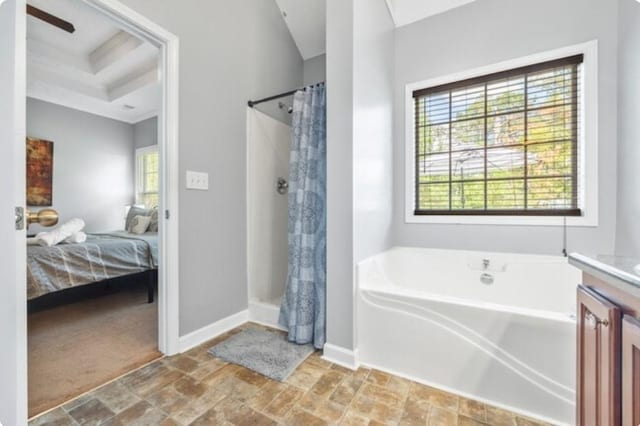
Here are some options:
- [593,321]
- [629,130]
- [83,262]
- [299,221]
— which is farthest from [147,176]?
[629,130]

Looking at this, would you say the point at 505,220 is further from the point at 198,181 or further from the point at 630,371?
the point at 198,181

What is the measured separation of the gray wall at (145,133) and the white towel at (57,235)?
245cm

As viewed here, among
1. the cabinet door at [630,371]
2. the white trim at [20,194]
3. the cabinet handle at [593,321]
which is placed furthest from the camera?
the white trim at [20,194]

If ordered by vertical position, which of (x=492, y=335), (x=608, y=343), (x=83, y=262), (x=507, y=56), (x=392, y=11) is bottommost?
(x=492, y=335)

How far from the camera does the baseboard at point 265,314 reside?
218 centimetres

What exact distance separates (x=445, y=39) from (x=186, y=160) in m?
2.36

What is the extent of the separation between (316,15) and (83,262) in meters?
3.14

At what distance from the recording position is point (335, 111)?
1729 millimetres

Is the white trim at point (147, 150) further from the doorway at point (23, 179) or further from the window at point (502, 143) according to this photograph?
the window at point (502, 143)

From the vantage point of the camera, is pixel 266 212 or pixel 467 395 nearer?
pixel 467 395

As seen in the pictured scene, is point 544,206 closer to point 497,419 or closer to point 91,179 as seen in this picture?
point 497,419

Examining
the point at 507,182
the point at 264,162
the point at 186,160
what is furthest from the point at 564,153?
the point at 186,160

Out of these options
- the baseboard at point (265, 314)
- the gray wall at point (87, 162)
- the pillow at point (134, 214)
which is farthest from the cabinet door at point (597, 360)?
the gray wall at point (87, 162)

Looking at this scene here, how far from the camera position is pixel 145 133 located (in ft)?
15.8
